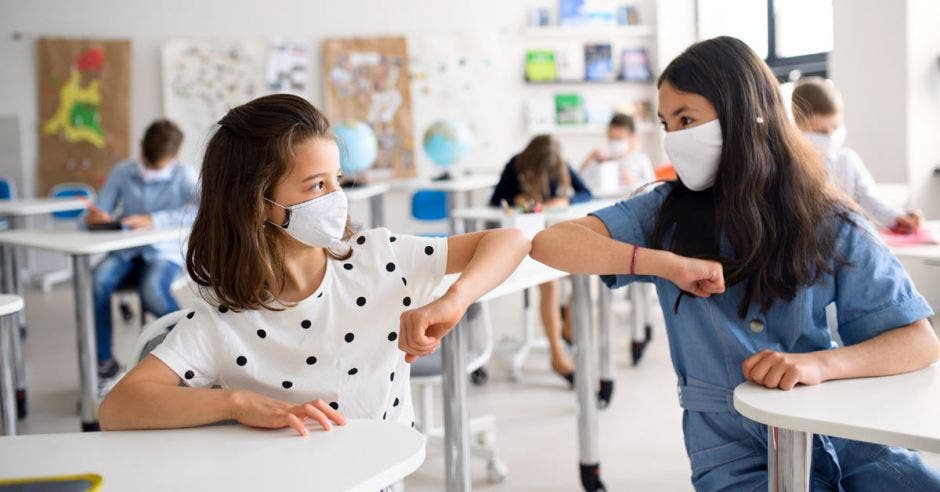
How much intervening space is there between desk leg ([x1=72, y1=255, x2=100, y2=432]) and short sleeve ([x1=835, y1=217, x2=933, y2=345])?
270 cm

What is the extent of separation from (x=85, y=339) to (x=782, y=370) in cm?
278

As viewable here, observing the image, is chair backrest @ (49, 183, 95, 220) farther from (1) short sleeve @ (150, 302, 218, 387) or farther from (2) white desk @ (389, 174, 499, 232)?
(1) short sleeve @ (150, 302, 218, 387)

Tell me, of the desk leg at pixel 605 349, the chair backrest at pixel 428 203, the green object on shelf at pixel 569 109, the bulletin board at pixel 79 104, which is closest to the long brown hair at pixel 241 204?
the desk leg at pixel 605 349

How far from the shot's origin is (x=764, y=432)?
1478 mm

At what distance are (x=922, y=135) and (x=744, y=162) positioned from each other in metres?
3.84

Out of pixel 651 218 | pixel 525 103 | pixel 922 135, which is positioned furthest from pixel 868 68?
pixel 651 218

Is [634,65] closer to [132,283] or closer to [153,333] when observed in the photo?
[132,283]

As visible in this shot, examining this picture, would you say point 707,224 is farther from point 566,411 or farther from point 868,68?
point 868,68

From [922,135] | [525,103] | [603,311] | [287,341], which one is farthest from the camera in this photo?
[525,103]

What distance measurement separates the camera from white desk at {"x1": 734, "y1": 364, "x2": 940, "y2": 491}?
1099 mm

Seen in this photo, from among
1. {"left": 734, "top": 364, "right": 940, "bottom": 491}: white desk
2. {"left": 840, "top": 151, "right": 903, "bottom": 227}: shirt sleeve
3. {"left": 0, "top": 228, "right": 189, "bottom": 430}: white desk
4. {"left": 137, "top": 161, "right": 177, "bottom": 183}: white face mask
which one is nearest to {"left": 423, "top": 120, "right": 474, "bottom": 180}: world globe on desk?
{"left": 137, "top": 161, "right": 177, "bottom": 183}: white face mask

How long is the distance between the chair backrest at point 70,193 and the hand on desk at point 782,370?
253 inches

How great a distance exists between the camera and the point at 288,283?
59.2 inches

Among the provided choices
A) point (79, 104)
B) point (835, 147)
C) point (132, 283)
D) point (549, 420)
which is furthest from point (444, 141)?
point (79, 104)
